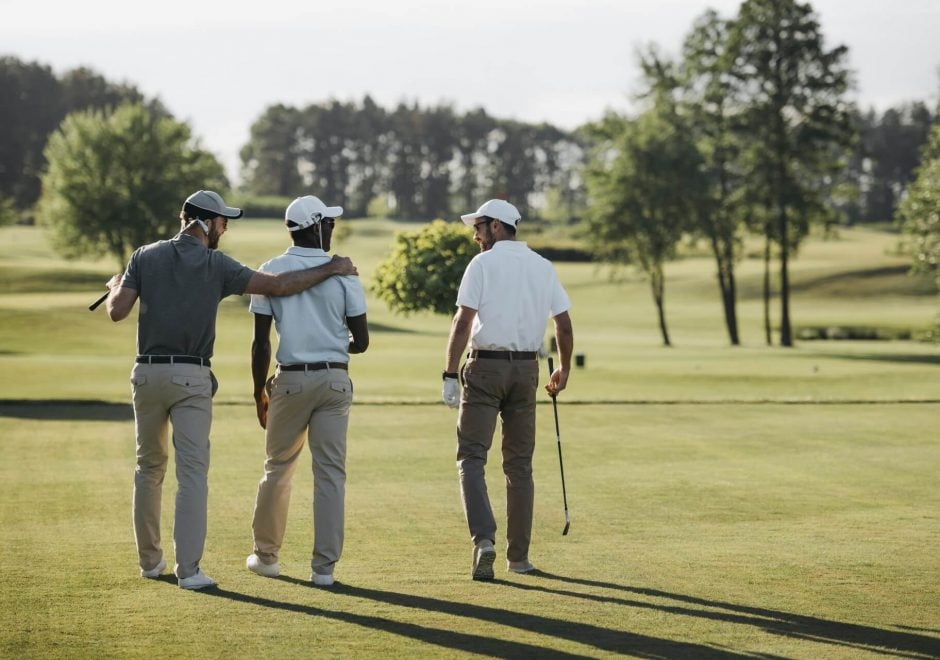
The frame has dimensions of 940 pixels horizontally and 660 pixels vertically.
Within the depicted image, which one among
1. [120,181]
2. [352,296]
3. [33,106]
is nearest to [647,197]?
[120,181]

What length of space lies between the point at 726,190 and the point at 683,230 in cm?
354

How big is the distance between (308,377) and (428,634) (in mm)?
2193

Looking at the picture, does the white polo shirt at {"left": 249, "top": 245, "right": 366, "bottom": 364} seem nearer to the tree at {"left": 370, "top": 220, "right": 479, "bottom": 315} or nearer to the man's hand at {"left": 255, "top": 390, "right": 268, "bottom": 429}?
the man's hand at {"left": 255, "top": 390, "right": 268, "bottom": 429}

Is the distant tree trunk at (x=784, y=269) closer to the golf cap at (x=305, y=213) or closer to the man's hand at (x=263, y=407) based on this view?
the man's hand at (x=263, y=407)

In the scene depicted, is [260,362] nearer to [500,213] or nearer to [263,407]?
[263,407]

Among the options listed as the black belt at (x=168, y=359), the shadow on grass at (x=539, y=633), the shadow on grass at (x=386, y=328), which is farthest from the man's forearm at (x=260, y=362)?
the shadow on grass at (x=386, y=328)

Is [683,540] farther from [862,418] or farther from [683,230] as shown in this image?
[683,230]

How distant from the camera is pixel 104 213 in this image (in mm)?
76062

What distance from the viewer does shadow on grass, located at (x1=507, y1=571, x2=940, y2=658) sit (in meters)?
7.03

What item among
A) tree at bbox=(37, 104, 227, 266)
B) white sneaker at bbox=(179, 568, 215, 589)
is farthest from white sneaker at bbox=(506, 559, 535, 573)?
tree at bbox=(37, 104, 227, 266)

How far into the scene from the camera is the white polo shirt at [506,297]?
932 cm

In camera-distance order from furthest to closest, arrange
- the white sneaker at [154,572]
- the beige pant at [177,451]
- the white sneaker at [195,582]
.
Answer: the white sneaker at [154,572] < the beige pant at [177,451] < the white sneaker at [195,582]

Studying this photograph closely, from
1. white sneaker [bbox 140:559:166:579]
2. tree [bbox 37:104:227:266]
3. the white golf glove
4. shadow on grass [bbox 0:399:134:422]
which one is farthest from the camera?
tree [bbox 37:104:227:266]

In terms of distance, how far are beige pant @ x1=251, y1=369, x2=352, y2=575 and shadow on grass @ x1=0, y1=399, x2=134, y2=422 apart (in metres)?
12.1
